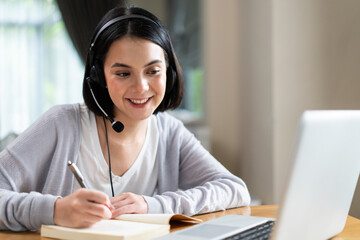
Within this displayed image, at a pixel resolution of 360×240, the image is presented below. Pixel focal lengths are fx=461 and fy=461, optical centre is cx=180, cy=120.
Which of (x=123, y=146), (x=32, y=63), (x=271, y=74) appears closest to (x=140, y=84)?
(x=123, y=146)

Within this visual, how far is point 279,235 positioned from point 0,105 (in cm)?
361

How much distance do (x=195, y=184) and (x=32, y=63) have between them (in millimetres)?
2881

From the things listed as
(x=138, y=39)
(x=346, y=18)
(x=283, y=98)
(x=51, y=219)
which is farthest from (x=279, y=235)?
(x=283, y=98)

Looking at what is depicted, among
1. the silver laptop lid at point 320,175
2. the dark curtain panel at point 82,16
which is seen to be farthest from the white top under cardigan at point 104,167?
the dark curtain panel at point 82,16

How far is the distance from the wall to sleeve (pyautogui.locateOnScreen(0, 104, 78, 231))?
62.9 inches

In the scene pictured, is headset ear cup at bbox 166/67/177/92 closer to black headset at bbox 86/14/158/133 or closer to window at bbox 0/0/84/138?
black headset at bbox 86/14/158/133

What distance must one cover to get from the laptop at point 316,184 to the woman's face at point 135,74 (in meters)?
0.53

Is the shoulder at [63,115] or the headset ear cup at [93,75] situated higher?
the headset ear cup at [93,75]

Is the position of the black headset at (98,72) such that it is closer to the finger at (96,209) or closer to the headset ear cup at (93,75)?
the headset ear cup at (93,75)

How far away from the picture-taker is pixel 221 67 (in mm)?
3971

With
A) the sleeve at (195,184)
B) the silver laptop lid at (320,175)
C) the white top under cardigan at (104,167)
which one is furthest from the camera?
the white top under cardigan at (104,167)

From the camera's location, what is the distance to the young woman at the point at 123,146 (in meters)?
1.22

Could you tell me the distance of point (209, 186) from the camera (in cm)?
133

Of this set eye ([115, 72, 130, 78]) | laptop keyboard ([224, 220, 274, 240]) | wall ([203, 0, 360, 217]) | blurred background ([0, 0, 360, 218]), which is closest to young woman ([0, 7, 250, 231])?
eye ([115, 72, 130, 78])
